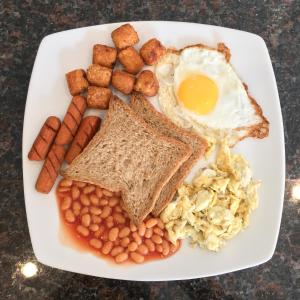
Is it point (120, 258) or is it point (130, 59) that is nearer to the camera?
point (120, 258)

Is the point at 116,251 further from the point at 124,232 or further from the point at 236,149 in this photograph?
the point at 236,149

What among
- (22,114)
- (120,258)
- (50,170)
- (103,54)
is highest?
(103,54)

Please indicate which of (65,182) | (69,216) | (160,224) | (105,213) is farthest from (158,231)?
(65,182)

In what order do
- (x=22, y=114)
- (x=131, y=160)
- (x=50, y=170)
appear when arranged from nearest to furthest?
(x=50, y=170)
(x=131, y=160)
(x=22, y=114)

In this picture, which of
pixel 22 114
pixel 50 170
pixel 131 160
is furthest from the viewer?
pixel 22 114

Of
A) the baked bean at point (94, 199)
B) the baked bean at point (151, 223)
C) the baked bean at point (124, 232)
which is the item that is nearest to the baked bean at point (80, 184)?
the baked bean at point (94, 199)

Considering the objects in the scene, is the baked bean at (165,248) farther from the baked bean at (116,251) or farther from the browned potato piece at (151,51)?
the browned potato piece at (151,51)

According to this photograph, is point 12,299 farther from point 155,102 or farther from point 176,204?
point 155,102
